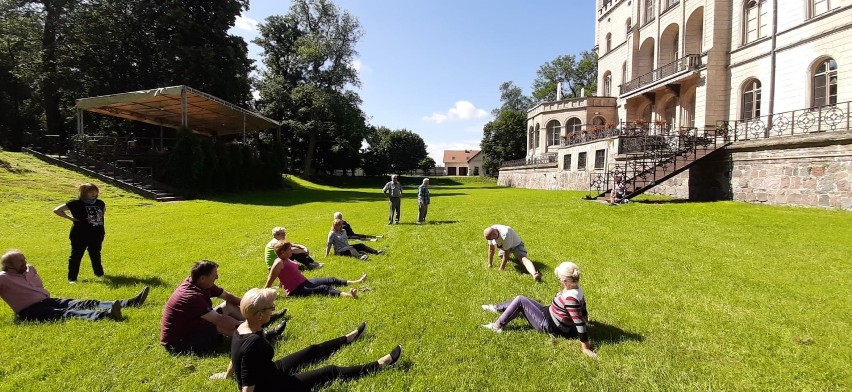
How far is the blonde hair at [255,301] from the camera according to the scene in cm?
315

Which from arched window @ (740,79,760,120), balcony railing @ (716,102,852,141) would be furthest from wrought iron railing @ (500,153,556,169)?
balcony railing @ (716,102,852,141)

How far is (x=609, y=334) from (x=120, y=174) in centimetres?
2388

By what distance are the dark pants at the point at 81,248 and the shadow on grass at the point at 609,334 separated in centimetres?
778

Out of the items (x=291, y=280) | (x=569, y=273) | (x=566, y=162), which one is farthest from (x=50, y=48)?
(x=566, y=162)

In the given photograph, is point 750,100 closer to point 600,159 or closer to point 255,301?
point 600,159

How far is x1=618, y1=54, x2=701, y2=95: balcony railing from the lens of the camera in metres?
23.5

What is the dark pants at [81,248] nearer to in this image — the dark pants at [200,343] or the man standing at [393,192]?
the dark pants at [200,343]

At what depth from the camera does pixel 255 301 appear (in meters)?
3.17

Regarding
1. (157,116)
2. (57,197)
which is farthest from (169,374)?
(157,116)

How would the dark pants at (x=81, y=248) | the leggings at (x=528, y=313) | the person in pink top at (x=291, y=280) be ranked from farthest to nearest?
the dark pants at (x=81, y=248) < the person in pink top at (x=291, y=280) < the leggings at (x=528, y=313)

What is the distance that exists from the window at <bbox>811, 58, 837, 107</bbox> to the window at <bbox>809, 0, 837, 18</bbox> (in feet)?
6.80

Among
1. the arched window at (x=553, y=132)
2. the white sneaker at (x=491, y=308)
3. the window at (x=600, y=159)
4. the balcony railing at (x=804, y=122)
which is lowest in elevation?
the white sneaker at (x=491, y=308)

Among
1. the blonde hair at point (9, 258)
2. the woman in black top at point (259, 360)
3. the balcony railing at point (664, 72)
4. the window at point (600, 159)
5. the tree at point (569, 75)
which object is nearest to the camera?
the woman in black top at point (259, 360)

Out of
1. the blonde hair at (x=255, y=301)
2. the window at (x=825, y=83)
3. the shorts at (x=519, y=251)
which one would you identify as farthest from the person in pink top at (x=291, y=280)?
the window at (x=825, y=83)
